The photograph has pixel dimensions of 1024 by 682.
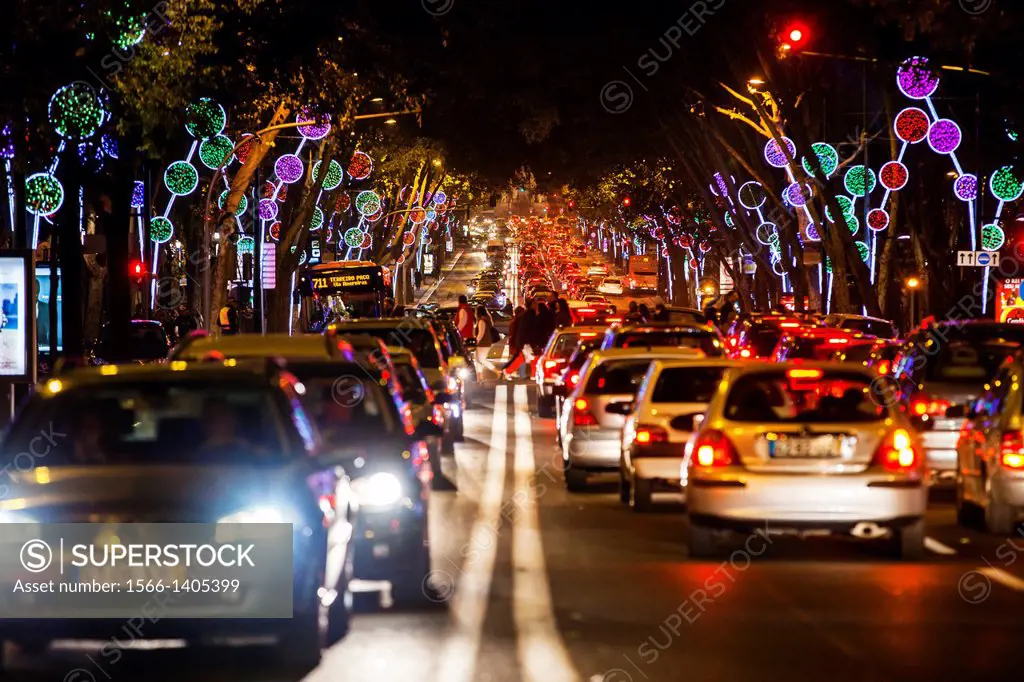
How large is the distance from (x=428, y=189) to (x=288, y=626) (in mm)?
73725

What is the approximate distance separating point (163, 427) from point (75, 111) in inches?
509

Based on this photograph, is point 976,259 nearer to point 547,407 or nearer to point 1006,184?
point 1006,184

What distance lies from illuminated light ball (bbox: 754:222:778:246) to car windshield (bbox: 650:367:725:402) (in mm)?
43391

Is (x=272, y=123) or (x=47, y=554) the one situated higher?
(x=272, y=123)

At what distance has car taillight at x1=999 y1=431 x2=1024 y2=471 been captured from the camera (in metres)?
14.4

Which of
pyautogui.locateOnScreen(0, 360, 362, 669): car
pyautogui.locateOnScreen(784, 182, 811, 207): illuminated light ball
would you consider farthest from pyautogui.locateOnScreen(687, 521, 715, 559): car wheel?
pyautogui.locateOnScreen(784, 182, 811, 207): illuminated light ball

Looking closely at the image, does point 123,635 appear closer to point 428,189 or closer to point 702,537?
point 702,537

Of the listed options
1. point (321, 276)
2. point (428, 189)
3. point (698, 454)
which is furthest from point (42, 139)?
point (428, 189)

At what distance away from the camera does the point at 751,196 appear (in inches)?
2293

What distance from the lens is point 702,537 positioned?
1355 centimetres

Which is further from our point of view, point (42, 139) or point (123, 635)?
point (42, 139)

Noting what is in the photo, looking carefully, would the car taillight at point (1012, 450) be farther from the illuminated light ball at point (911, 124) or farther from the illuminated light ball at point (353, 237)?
the illuminated light ball at point (353, 237)

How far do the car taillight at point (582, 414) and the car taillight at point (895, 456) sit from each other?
551 cm

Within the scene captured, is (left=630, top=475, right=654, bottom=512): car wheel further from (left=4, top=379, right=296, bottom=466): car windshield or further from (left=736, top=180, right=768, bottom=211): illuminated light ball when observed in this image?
(left=736, top=180, right=768, bottom=211): illuminated light ball
